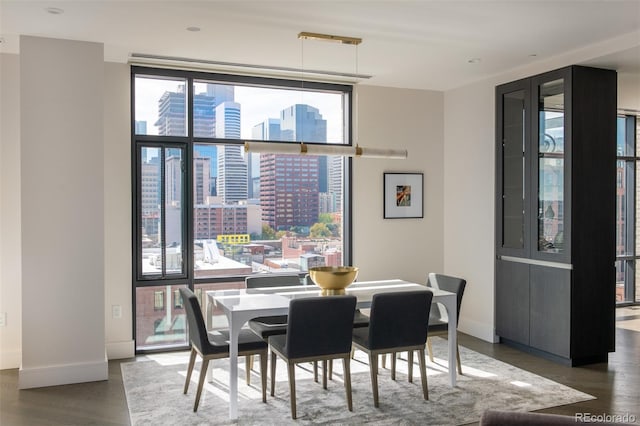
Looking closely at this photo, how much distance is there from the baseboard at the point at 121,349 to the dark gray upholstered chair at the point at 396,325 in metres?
2.41

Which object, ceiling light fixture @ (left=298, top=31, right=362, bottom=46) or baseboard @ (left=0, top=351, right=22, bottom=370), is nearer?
ceiling light fixture @ (left=298, top=31, right=362, bottom=46)

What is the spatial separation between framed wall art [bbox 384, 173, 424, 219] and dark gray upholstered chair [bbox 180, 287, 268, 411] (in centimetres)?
272

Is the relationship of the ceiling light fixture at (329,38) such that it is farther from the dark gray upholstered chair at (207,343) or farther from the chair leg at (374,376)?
the chair leg at (374,376)

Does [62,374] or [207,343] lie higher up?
[207,343]

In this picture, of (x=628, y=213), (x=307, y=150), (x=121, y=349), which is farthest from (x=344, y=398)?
(x=628, y=213)

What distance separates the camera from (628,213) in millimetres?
8094

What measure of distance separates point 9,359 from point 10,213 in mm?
1300

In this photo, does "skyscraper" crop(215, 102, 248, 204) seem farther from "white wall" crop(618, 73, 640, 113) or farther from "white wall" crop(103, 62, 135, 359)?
"white wall" crop(618, 73, 640, 113)

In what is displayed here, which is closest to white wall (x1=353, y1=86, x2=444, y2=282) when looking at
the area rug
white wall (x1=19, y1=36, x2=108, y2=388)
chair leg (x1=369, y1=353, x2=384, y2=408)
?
the area rug

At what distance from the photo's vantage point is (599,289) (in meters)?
5.03

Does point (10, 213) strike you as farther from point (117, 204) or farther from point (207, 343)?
point (207, 343)

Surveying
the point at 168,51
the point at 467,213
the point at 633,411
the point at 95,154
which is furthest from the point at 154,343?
the point at 633,411

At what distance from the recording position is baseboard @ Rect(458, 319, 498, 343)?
5.86 meters

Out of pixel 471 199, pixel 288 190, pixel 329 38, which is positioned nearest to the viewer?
pixel 329 38
